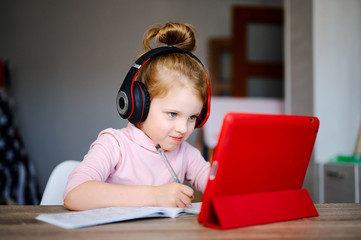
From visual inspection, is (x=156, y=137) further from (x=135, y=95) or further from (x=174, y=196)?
(x=174, y=196)

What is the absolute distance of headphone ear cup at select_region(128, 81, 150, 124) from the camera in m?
0.88

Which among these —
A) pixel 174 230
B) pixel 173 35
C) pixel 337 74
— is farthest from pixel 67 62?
pixel 174 230

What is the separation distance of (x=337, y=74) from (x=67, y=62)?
342 cm

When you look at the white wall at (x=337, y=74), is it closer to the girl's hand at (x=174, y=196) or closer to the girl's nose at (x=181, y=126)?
the girl's nose at (x=181, y=126)

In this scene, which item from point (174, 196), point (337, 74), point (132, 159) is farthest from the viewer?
point (337, 74)

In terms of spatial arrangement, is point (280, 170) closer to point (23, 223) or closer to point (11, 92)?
point (23, 223)

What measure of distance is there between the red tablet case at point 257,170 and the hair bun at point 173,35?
494mm

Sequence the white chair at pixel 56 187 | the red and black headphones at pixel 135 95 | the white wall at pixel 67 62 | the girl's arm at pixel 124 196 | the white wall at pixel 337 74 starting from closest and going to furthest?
A: 1. the girl's arm at pixel 124 196
2. the red and black headphones at pixel 135 95
3. the white chair at pixel 56 187
4. the white wall at pixel 337 74
5. the white wall at pixel 67 62

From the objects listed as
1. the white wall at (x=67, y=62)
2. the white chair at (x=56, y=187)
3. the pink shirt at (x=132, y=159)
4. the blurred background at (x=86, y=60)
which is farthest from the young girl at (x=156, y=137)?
the white wall at (x=67, y=62)

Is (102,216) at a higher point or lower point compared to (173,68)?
lower

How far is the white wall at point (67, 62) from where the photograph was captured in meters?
4.68

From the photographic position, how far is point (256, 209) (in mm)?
620

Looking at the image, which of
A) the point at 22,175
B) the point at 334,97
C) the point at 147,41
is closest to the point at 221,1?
the point at 334,97

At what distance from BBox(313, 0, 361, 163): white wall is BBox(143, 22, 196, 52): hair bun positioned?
1728mm
